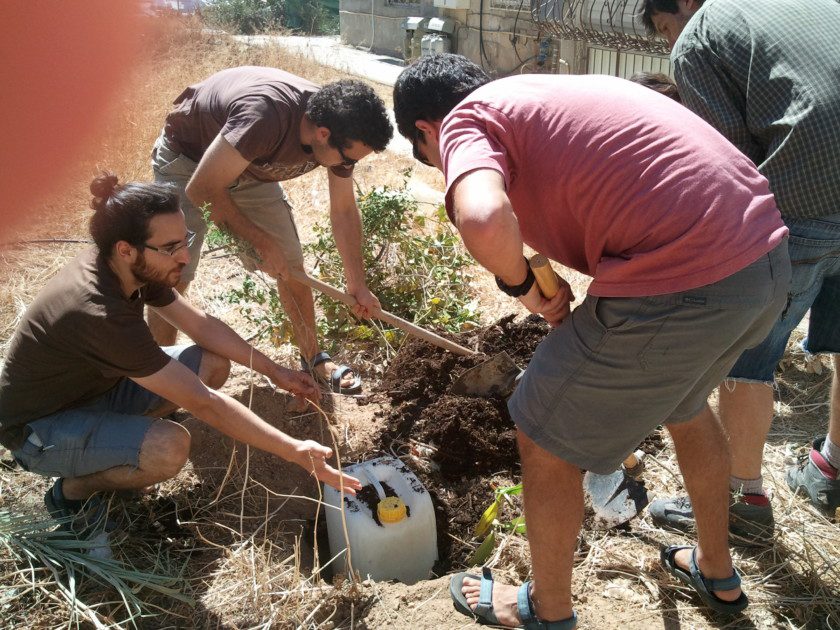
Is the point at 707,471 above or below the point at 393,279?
above

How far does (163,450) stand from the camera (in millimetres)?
2789

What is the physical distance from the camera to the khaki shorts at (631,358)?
195 centimetres

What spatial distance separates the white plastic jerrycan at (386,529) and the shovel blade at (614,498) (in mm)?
684

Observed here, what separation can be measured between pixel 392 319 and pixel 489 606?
1744mm

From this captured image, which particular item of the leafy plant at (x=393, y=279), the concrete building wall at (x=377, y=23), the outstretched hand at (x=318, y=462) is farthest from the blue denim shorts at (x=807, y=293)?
the concrete building wall at (x=377, y=23)

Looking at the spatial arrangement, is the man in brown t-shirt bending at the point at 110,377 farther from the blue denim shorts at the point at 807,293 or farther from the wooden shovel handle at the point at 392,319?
the blue denim shorts at the point at 807,293

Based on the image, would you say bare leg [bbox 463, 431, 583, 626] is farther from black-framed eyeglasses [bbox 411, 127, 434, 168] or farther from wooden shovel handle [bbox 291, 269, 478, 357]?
wooden shovel handle [bbox 291, 269, 478, 357]

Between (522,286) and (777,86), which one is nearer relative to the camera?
(522,286)

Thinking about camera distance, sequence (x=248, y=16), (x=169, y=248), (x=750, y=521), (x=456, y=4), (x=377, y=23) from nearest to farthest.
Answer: (x=169, y=248), (x=750, y=521), (x=456, y=4), (x=248, y=16), (x=377, y=23)

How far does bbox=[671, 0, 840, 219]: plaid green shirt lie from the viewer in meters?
2.44

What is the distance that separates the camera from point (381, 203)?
15.1 ft

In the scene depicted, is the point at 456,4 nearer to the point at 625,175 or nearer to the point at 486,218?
the point at 625,175

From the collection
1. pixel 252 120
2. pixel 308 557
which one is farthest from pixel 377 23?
pixel 308 557

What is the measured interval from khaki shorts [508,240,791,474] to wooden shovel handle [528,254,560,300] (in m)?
0.11
